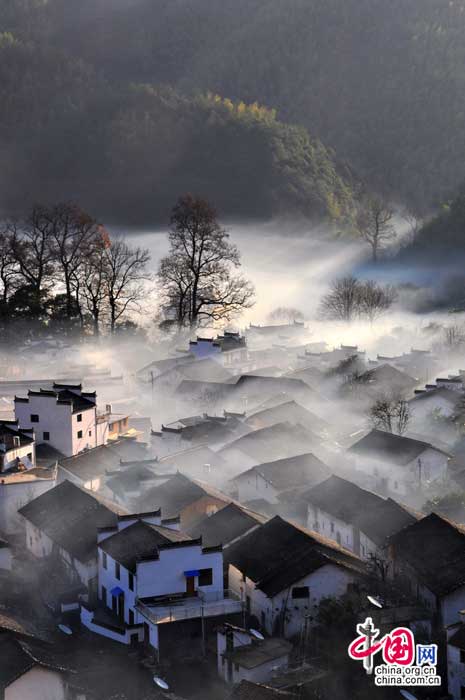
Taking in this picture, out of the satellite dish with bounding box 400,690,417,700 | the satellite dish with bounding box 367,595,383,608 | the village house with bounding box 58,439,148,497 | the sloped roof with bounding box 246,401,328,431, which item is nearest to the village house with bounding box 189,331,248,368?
the sloped roof with bounding box 246,401,328,431

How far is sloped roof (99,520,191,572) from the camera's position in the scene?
43.5ft

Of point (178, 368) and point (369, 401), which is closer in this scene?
→ point (369, 401)

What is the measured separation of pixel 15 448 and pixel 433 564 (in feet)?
19.7

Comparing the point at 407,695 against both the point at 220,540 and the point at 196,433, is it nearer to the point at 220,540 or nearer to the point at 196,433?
the point at 220,540

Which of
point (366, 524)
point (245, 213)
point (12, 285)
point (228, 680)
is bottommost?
point (228, 680)

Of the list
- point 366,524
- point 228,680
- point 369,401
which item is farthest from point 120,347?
point 228,680

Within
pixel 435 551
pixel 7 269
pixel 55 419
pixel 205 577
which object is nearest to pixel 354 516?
pixel 435 551

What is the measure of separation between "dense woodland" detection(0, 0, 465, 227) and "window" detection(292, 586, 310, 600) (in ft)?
99.1

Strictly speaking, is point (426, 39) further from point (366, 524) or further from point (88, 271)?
point (366, 524)

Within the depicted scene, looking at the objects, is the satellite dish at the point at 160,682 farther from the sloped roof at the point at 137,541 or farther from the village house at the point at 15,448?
the village house at the point at 15,448

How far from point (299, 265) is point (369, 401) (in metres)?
17.5

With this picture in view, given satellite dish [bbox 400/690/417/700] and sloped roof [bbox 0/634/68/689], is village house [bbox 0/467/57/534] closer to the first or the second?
sloped roof [bbox 0/634/68/689]

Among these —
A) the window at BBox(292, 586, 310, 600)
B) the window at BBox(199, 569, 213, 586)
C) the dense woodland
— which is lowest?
the window at BBox(292, 586, 310, 600)

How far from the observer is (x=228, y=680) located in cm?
1212
